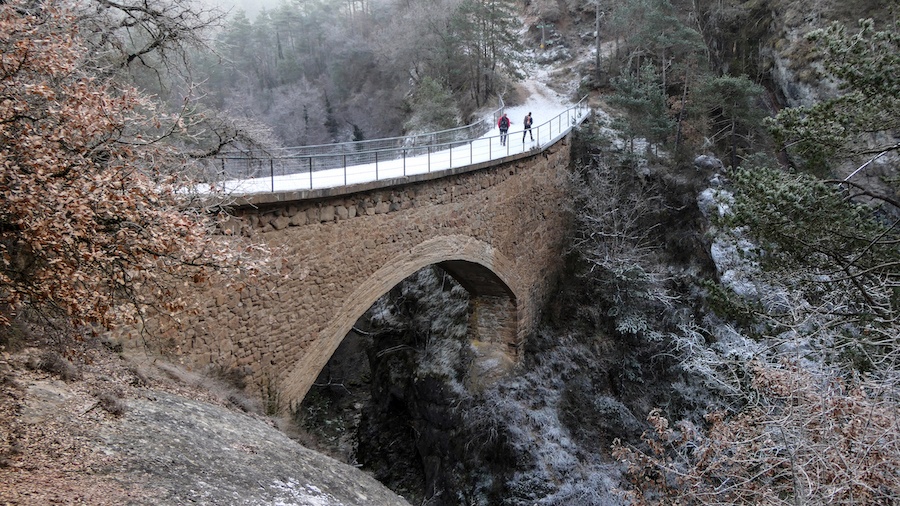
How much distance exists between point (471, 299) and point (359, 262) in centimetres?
667

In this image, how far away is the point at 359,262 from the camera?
913cm

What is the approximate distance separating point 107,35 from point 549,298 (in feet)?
39.7

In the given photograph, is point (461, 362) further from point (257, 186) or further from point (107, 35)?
point (107, 35)

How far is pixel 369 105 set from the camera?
3512cm

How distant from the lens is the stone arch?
8.52 metres

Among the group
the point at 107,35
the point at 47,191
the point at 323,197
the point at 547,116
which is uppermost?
the point at 547,116

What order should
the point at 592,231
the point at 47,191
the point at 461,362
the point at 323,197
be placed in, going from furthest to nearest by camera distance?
the point at 592,231
the point at 461,362
the point at 323,197
the point at 47,191

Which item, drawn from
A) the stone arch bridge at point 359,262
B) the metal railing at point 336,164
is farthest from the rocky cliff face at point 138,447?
the metal railing at point 336,164

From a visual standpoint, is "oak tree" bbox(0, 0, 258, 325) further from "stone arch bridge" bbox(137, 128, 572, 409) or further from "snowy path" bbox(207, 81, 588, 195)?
"snowy path" bbox(207, 81, 588, 195)

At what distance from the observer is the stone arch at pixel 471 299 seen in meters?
8.52

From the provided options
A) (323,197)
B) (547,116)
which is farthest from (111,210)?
(547,116)

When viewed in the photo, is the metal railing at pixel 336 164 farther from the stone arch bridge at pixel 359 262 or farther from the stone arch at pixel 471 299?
the stone arch at pixel 471 299

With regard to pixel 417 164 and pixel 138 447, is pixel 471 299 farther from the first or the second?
pixel 138 447

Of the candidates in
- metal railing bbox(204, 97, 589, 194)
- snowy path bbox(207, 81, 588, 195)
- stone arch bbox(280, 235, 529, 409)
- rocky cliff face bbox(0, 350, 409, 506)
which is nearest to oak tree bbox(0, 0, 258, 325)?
rocky cliff face bbox(0, 350, 409, 506)
